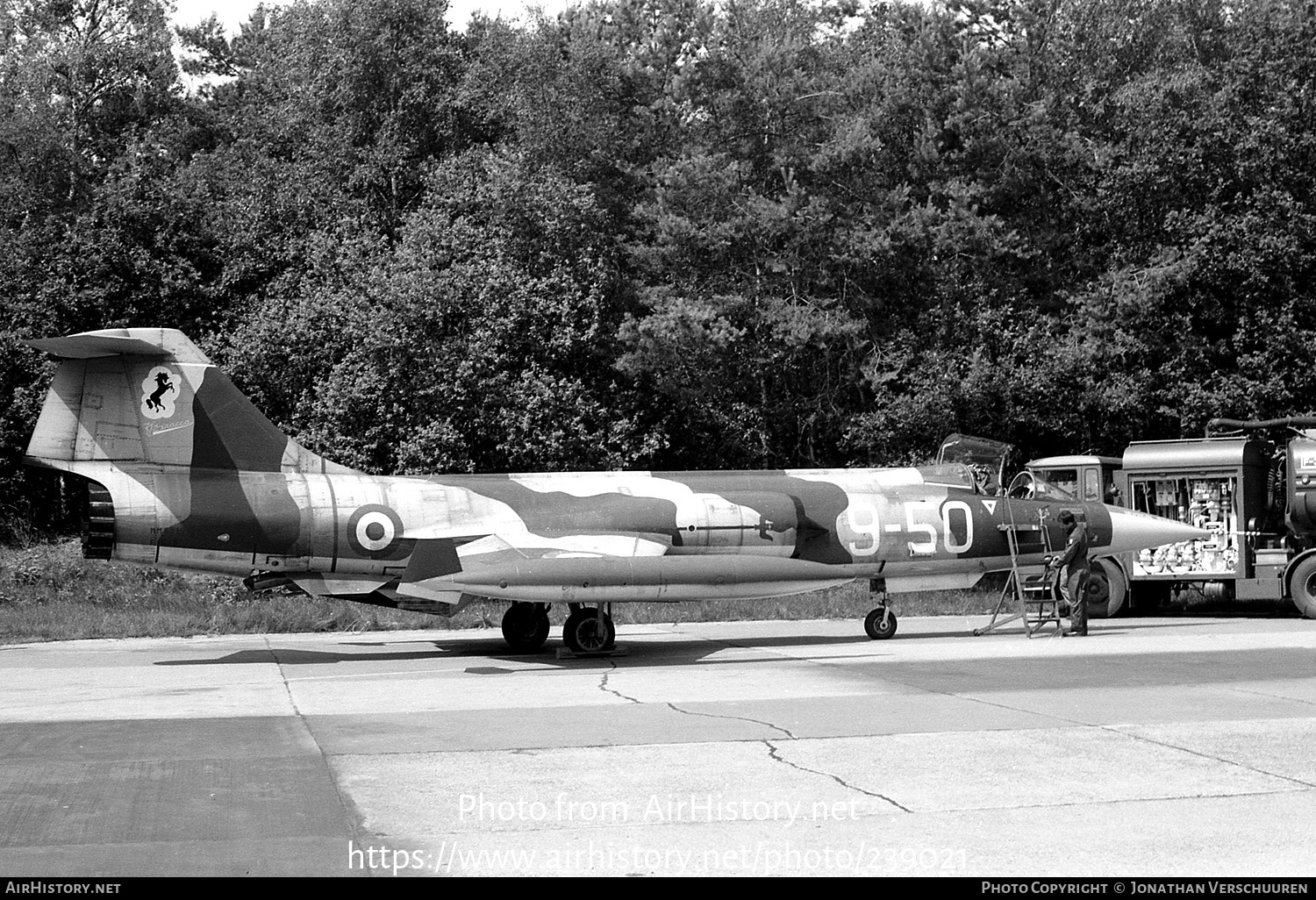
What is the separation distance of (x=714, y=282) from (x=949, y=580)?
14.7 metres

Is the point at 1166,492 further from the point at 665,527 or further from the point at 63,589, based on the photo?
the point at 63,589

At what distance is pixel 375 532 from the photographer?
16.2 metres

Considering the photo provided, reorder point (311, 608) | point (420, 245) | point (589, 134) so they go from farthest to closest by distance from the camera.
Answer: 1. point (589, 134)
2. point (420, 245)
3. point (311, 608)

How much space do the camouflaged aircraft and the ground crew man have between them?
106 centimetres

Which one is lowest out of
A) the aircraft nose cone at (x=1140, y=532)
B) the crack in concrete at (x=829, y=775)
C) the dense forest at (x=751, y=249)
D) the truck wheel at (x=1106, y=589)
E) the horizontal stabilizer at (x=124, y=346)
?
the truck wheel at (x=1106, y=589)

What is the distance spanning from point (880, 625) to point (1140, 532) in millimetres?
4345

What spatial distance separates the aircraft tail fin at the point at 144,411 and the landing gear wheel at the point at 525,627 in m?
3.87

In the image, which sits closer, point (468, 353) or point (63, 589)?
point (63, 589)

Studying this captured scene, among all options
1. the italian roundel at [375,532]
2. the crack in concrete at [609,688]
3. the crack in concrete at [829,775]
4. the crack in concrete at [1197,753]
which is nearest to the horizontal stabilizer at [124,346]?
the italian roundel at [375,532]

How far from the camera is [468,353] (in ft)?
95.1

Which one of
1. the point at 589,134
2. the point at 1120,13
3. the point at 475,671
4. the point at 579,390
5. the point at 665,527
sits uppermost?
the point at 1120,13

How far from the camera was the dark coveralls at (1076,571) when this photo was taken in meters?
18.5

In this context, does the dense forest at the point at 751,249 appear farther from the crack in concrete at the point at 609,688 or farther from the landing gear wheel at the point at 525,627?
the crack in concrete at the point at 609,688
